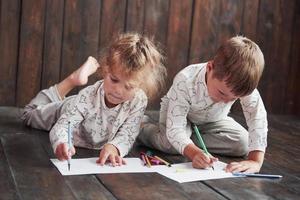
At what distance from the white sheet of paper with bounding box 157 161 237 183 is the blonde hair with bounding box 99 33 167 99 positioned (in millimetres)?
275

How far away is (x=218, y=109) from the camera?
1788mm

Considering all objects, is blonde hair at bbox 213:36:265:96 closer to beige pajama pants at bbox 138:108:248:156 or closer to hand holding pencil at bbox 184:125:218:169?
hand holding pencil at bbox 184:125:218:169

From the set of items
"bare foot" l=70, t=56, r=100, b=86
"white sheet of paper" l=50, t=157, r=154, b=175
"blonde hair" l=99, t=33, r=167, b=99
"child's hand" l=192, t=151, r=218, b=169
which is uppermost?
"blonde hair" l=99, t=33, r=167, b=99

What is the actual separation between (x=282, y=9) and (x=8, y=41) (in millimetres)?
1474

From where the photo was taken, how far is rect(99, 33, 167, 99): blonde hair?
1.61m

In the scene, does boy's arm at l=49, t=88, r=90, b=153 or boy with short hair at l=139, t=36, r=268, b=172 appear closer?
boy with short hair at l=139, t=36, r=268, b=172

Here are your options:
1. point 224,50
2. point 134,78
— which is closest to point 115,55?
point 134,78

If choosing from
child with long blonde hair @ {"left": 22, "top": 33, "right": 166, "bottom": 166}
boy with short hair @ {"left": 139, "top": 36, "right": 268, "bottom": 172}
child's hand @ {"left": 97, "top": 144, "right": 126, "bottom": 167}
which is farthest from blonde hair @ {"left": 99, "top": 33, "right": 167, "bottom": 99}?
child's hand @ {"left": 97, "top": 144, "right": 126, "bottom": 167}

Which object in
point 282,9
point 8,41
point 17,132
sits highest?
point 282,9

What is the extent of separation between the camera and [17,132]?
79.6 inches

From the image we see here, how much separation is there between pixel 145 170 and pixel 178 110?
243 millimetres

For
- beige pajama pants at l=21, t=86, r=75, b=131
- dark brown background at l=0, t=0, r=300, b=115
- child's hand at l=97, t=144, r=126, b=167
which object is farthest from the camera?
dark brown background at l=0, t=0, r=300, b=115

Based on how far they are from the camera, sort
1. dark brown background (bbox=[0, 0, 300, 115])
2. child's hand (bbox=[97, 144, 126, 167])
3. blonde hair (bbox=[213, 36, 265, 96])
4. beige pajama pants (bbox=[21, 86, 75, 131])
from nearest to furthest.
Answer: blonde hair (bbox=[213, 36, 265, 96])
child's hand (bbox=[97, 144, 126, 167])
beige pajama pants (bbox=[21, 86, 75, 131])
dark brown background (bbox=[0, 0, 300, 115])

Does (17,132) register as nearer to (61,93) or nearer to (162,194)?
(61,93)
